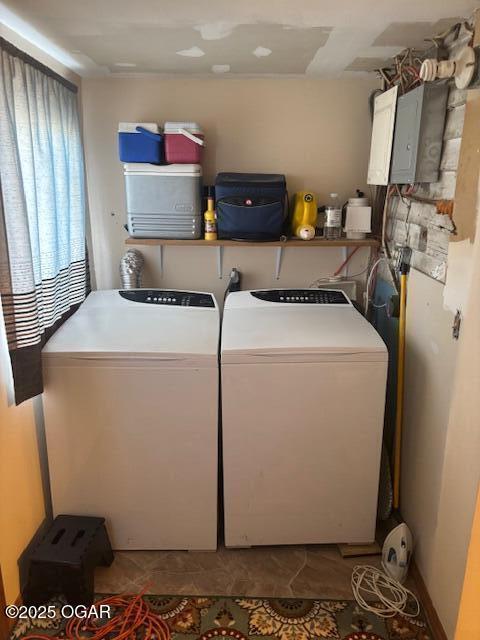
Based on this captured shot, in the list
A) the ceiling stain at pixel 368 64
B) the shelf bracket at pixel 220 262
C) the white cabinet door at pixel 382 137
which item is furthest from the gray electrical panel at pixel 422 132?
the shelf bracket at pixel 220 262

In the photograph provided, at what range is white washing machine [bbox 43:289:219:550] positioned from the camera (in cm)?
193

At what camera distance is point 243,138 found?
101 inches

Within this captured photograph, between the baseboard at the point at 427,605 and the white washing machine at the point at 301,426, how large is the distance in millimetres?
228

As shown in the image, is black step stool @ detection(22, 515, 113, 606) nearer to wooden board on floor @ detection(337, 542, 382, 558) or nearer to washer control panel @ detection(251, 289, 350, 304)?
wooden board on floor @ detection(337, 542, 382, 558)

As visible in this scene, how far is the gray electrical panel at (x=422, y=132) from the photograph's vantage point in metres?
1.75

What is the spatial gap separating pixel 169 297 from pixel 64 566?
1.26 metres

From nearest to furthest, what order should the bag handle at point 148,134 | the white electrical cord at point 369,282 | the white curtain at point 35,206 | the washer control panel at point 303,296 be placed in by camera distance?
the white curtain at point 35,206
the bag handle at point 148,134
the washer control panel at point 303,296
the white electrical cord at point 369,282

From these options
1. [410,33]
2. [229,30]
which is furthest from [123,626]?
[410,33]

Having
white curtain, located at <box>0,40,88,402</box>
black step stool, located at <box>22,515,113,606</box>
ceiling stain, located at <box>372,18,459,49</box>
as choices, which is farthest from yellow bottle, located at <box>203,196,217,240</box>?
black step stool, located at <box>22,515,113,606</box>

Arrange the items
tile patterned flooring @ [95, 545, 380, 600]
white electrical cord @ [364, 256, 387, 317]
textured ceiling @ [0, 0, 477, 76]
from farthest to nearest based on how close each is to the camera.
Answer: white electrical cord @ [364, 256, 387, 317]
tile patterned flooring @ [95, 545, 380, 600]
textured ceiling @ [0, 0, 477, 76]

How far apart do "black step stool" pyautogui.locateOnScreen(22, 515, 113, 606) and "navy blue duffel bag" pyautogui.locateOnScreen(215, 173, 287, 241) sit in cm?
156

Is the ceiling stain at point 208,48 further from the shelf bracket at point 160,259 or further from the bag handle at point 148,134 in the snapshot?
the shelf bracket at point 160,259

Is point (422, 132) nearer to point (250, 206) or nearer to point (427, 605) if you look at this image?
point (250, 206)

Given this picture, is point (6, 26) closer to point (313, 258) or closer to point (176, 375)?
point (176, 375)
